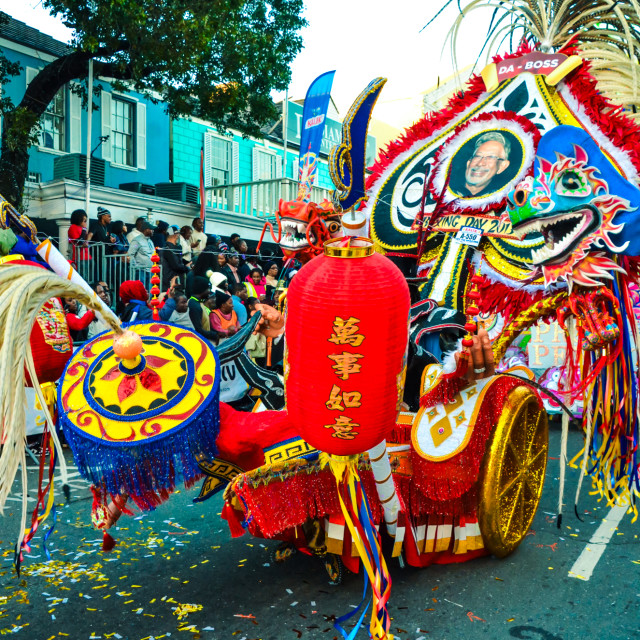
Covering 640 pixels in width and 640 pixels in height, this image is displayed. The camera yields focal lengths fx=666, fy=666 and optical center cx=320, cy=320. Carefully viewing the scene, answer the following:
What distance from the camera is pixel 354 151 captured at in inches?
109

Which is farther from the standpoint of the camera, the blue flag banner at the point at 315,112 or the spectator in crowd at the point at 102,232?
the spectator in crowd at the point at 102,232

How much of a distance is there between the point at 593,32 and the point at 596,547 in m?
3.36

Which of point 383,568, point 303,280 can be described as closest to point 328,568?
point 383,568

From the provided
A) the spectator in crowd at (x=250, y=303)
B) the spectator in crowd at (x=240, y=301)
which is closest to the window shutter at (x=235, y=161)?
the spectator in crowd at (x=240, y=301)

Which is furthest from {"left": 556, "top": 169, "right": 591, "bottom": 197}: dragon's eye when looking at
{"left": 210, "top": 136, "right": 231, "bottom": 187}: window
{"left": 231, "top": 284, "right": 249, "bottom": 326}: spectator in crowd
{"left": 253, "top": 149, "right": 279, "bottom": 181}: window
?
{"left": 253, "top": 149, "right": 279, "bottom": 181}: window

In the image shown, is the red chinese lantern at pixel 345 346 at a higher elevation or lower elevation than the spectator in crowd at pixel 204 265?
lower

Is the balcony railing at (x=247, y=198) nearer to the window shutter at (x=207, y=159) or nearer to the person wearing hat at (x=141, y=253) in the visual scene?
the window shutter at (x=207, y=159)

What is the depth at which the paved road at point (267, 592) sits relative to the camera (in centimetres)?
294

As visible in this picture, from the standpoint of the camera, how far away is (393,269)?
2.37m

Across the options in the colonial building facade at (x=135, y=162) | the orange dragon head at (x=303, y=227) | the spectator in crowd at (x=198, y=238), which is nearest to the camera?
the orange dragon head at (x=303, y=227)

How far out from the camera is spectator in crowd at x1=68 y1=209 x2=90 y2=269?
8.85 metres

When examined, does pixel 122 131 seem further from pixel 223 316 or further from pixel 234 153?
pixel 223 316

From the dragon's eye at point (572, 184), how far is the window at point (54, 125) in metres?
11.5

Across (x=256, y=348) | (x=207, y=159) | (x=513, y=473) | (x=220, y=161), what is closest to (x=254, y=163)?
(x=220, y=161)
